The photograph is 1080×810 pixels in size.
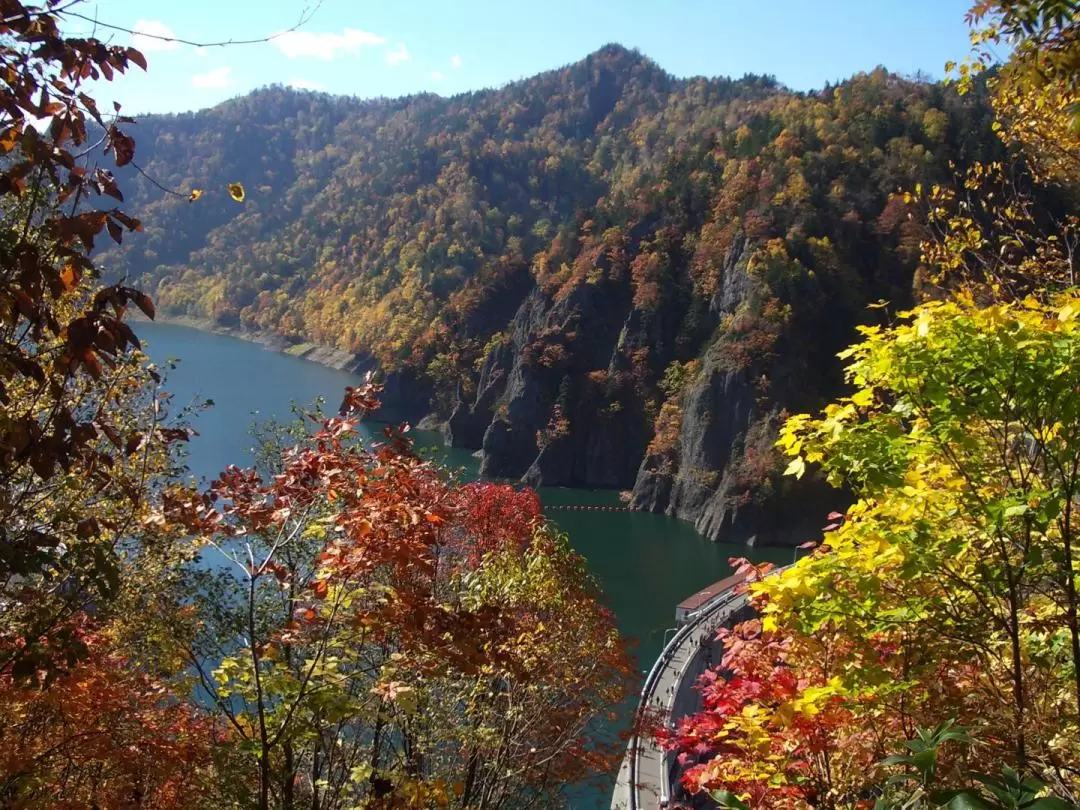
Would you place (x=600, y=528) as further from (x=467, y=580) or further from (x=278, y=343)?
(x=278, y=343)

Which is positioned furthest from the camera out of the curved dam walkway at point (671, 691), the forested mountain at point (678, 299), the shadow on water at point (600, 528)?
the forested mountain at point (678, 299)

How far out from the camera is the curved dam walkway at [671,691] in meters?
14.0

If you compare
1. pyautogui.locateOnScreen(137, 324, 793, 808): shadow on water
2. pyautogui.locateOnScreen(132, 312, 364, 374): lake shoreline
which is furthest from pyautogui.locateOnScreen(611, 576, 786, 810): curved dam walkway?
pyautogui.locateOnScreen(132, 312, 364, 374): lake shoreline

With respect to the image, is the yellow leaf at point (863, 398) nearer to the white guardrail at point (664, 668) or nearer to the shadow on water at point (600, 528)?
the white guardrail at point (664, 668)

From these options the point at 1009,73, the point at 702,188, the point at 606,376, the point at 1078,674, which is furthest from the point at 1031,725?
the point at 702,188

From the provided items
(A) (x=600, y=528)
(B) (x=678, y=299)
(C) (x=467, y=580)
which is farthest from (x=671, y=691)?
(B) (x=678, y=299)

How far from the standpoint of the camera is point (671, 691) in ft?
60.5

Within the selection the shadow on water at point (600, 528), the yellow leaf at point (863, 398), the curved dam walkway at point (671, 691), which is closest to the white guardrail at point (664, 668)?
the curved dam walkway at point (671, 691)

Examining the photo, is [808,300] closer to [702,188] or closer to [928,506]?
[702,188]

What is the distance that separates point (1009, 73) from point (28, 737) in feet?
26.7

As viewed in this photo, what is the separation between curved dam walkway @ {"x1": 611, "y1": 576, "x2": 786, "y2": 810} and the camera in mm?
13953

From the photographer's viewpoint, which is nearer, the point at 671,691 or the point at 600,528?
the point at 671,691

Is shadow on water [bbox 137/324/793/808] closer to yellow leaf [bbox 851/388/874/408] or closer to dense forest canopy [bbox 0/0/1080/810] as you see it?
dense forest canopy [bbox 0/0/1080/810]

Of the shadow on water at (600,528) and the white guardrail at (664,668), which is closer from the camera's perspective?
the white guardrail at (664,668)
